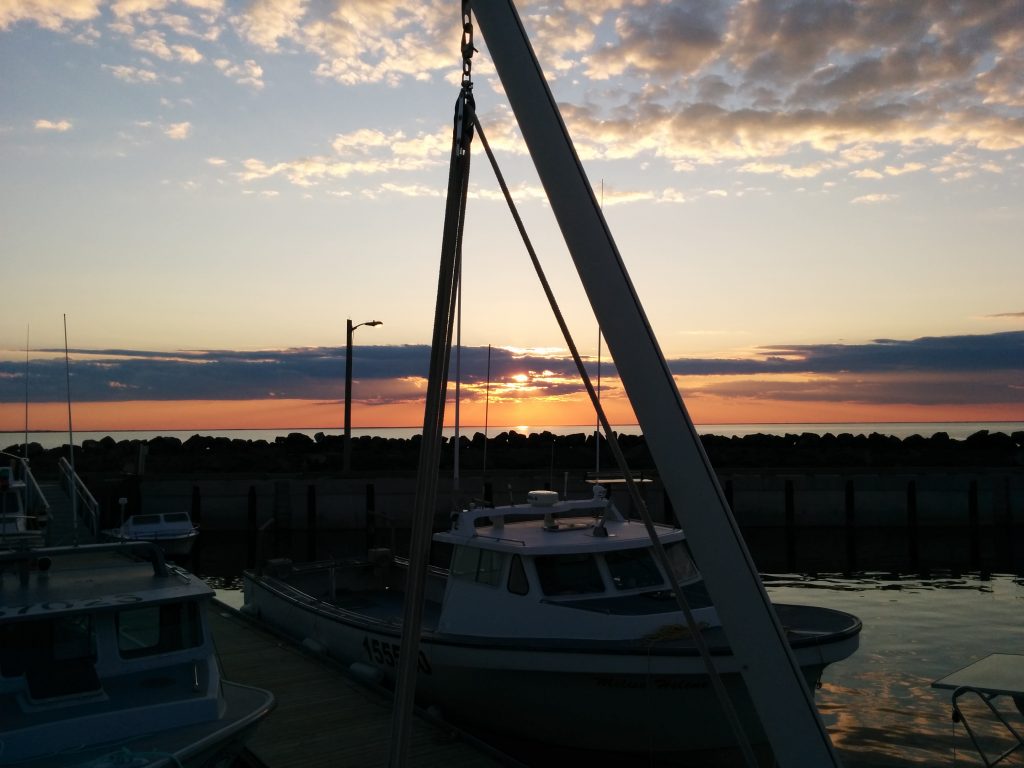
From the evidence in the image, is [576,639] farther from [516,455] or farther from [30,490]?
[516,455]

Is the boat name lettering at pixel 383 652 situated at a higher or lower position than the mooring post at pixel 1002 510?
higher

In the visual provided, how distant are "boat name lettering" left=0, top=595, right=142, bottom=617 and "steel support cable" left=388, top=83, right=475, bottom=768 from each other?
17.4ft

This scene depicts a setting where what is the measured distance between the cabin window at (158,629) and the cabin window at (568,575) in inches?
193

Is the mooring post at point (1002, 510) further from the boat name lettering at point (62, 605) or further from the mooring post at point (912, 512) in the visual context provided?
the boat name lettering at point (62, 605)

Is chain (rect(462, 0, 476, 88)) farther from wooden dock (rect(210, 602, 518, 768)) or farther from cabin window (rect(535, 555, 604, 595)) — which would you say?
cabin window (rect(535, 555, 604, 595))

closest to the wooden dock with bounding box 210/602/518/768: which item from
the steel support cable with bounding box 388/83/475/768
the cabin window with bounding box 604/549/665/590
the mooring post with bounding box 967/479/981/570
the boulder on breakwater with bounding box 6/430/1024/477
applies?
the cabin window with bounding box 604/549/665/590

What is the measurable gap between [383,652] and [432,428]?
10.5 meters

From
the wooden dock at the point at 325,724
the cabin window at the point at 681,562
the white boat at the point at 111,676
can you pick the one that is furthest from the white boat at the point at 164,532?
the cabin window at the point at 681,562

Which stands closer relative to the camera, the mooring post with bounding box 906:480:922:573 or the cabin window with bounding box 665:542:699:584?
the cabin window with bounding box 665:542:699:584

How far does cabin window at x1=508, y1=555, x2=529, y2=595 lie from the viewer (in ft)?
39.6

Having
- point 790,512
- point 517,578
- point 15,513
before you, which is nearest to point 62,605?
point 517,578

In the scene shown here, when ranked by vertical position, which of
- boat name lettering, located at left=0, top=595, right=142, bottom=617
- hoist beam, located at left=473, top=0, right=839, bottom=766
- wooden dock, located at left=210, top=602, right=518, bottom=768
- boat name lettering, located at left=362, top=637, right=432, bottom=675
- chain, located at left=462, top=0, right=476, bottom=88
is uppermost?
chain, located at left=462, top=0, right=476, bottom=88

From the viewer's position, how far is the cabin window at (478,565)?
12.5 m

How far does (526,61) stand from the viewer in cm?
369
